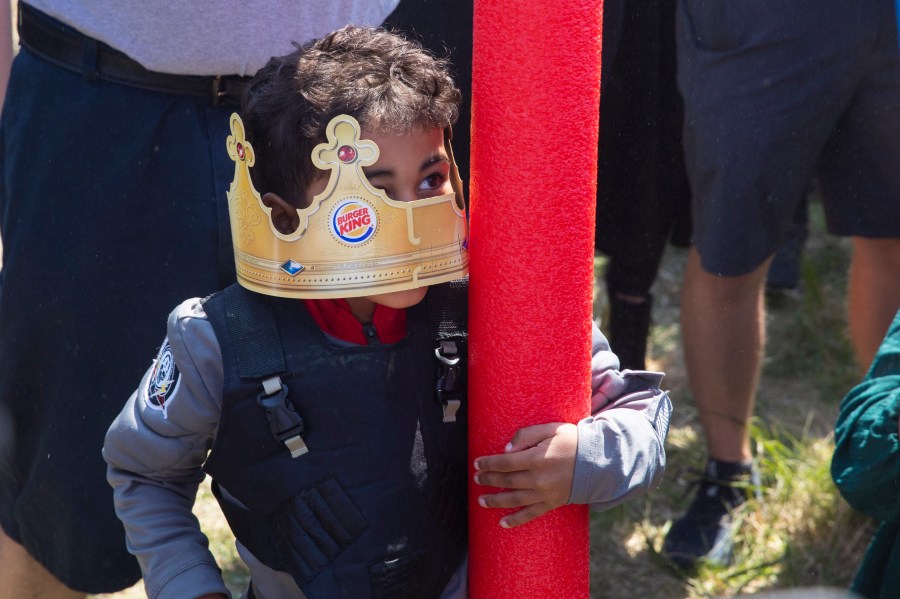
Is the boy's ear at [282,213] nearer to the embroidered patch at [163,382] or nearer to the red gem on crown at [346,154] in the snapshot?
the red gem on crown at [346,154]

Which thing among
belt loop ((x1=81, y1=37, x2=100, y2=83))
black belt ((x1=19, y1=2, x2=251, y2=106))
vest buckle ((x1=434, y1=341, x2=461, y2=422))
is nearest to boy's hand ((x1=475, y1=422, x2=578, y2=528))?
vest buckle ((x1=434, y1=341, x2=461, y2=422))

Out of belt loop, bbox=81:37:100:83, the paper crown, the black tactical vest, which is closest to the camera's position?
the paper crown

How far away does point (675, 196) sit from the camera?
365 centimetres

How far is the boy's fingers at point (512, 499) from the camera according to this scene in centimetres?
168

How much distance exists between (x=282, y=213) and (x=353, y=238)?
20cm

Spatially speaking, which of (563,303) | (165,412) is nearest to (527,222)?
(563,303)

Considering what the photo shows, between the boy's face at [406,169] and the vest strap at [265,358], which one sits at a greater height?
the boy's face at [406,169]

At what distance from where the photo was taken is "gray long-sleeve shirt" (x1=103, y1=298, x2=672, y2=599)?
5.60ft

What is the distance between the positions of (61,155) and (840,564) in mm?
2296

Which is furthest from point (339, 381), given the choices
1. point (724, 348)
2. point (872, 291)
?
point (872, 291)

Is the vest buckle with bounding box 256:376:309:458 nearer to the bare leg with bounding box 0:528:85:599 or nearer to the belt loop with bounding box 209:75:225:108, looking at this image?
the belt loop with bounding box 209:75:225:108

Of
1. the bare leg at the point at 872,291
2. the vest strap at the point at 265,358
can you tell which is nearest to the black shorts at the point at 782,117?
the bare leg at the point at 872,291

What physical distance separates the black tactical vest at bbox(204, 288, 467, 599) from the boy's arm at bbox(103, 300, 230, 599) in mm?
44

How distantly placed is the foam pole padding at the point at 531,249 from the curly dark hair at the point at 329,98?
14 centimetres
